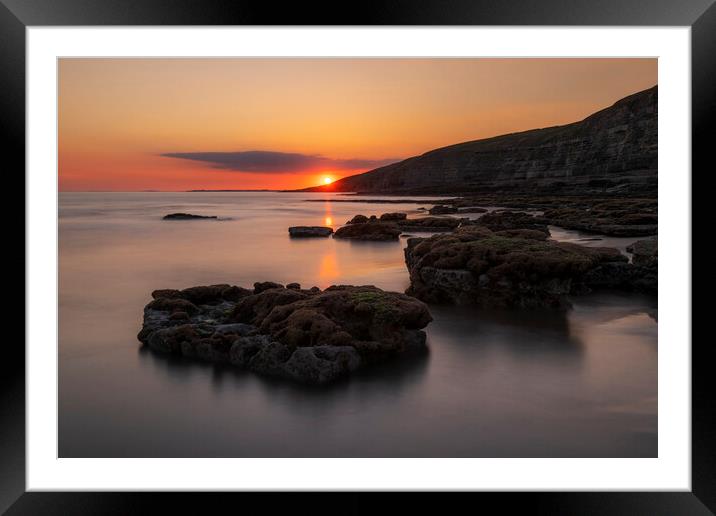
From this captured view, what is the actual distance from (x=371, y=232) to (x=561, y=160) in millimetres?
55971

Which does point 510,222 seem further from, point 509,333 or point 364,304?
point 364,304

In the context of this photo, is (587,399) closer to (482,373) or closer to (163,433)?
(482,373)

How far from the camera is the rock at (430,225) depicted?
2908cm

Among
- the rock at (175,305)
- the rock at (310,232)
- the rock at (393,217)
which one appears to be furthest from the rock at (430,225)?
the rock at (175,305)

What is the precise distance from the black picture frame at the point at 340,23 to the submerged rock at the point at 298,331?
2448 millimetres

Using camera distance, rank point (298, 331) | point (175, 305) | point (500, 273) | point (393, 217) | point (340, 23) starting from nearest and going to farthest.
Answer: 1. point (340, 23)
2. point (298, 331)
3. point (175, 305)
4. point (500, 273)
5. point (393, 217)

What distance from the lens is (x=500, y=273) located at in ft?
32.6

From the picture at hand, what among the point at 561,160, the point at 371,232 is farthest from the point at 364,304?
the point at 561,160

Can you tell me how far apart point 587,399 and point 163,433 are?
4.75 metres

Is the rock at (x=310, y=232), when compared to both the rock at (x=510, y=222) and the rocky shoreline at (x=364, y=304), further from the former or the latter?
the rocky shoreline at (x=364, y=304)

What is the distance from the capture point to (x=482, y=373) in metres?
7.46

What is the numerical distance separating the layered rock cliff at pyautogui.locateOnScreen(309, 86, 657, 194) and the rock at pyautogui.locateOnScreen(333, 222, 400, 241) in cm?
3597

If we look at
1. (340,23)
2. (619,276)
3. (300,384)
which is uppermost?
(340,23)

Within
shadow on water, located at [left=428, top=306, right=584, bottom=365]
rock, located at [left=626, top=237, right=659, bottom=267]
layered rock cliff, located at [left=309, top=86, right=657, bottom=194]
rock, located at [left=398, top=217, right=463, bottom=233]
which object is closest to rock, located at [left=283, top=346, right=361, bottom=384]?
shadow on water, located at [left=428, top=306, right=584, bottom=365]
